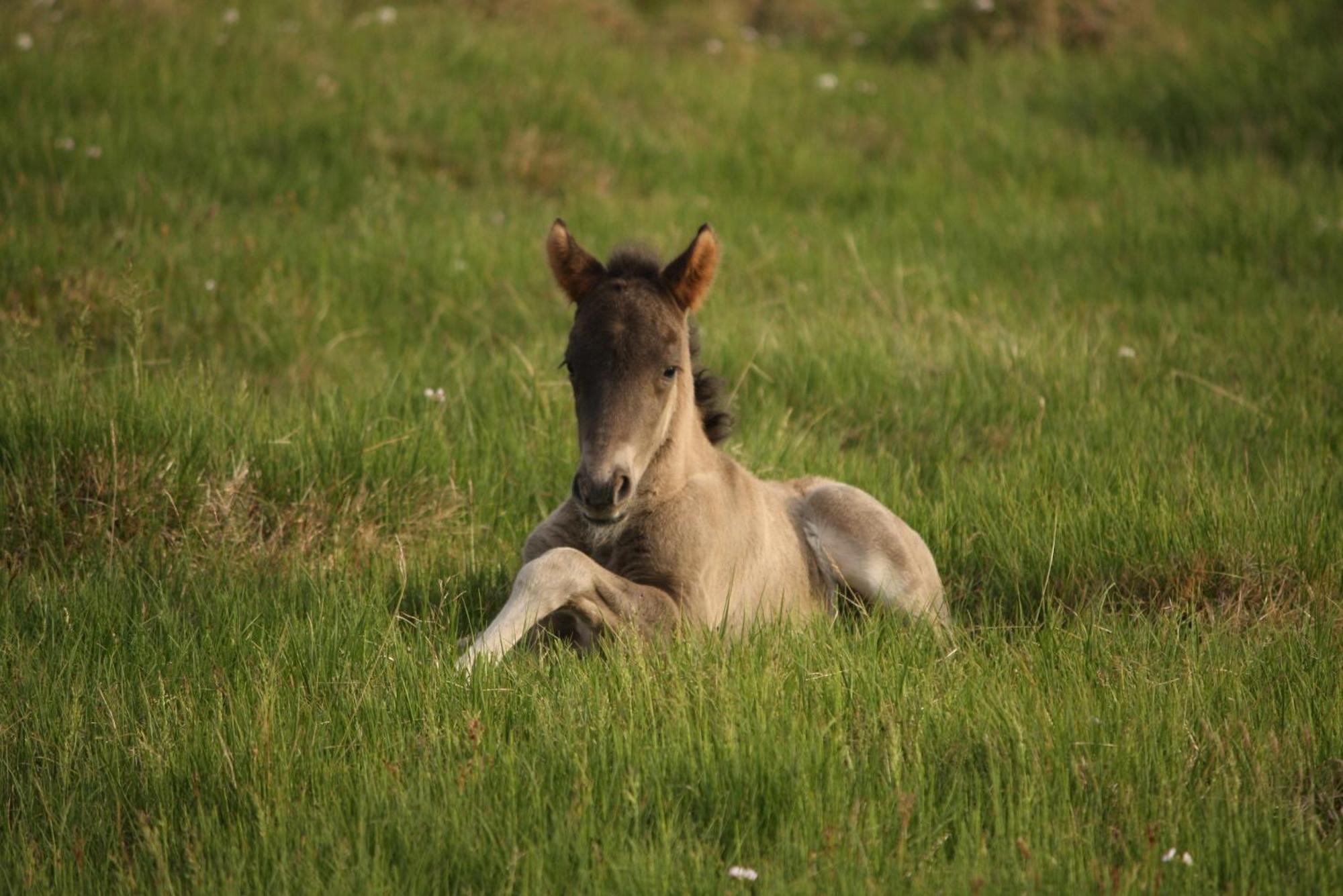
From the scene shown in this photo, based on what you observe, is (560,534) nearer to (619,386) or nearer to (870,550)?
(619,386)

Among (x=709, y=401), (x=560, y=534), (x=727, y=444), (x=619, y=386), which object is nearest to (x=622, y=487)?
(x=619, y=386)

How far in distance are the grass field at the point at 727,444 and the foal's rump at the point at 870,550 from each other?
0.42 m

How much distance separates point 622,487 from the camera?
4.74 metres

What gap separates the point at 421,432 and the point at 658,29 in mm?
9886

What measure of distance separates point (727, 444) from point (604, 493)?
2753 millimetres

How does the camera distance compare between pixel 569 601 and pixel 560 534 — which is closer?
pixel 569 601

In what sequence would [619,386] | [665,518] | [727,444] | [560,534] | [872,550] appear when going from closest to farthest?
1. [619,386]
2. [665,518]
3. [560,534]
4. [872,550]
5. [727,444]

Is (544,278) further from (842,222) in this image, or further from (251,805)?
(251,805)

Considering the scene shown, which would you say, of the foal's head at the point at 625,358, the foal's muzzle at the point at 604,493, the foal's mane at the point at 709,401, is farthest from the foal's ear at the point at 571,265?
the foal's muzzle at the point at 604,493

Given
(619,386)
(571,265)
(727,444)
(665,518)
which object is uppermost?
(571,265)

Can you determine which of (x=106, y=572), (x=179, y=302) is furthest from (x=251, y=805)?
(x=179, y=302)

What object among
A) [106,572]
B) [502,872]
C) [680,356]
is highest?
[680,356]

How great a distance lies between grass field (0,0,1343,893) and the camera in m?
3.84

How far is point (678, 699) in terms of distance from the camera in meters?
4.33
